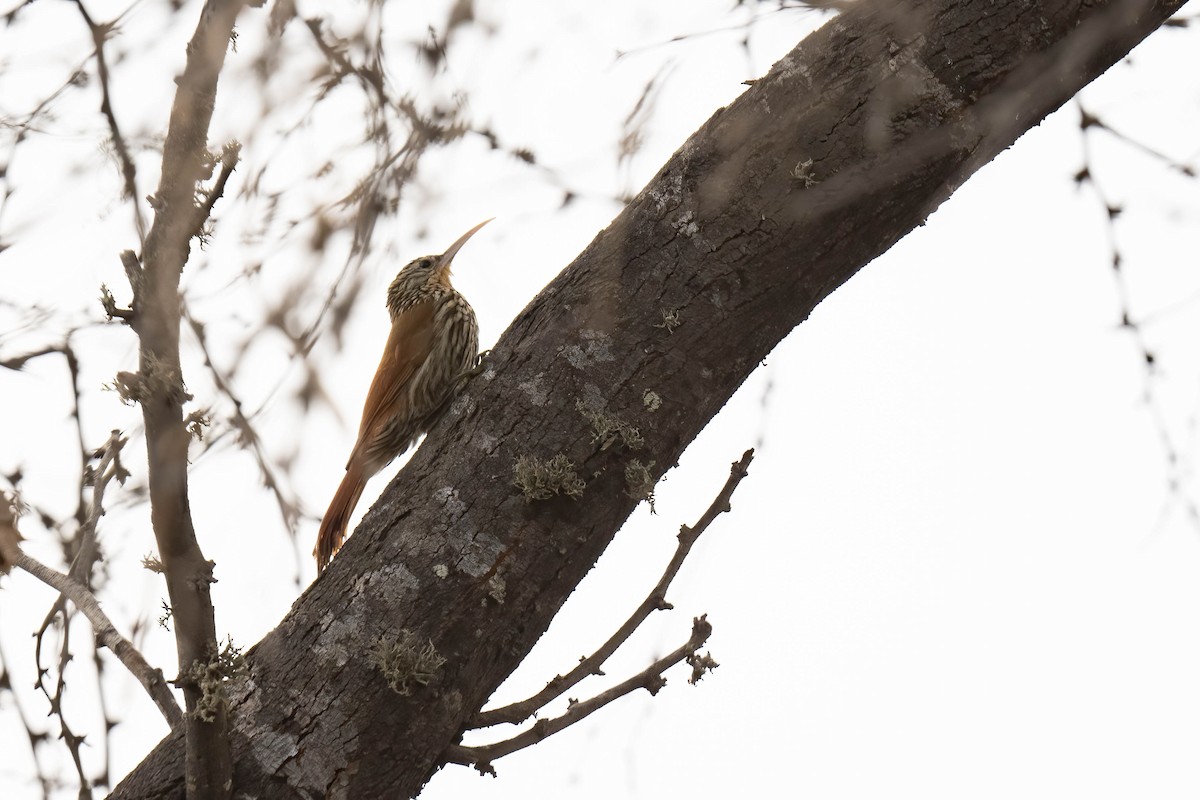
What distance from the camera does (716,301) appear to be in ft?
7.68

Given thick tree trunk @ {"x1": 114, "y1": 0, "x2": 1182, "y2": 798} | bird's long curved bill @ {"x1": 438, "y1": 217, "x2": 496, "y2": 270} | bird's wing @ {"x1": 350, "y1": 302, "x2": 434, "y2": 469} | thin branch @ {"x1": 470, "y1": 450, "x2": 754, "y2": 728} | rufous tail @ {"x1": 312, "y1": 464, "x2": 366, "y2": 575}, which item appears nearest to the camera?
thick tree trunk @ {"x1": 114, "y1": 0, "x2": 1182, "y2": 798}

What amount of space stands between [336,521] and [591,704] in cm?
137

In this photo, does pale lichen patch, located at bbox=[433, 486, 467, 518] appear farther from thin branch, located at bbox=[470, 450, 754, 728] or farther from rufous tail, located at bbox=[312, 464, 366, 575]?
rufous tail, located at bbox=[312, 464, 366, 575]

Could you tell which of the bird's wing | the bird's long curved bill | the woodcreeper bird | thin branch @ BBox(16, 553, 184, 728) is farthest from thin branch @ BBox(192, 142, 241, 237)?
the bird's long curved bill

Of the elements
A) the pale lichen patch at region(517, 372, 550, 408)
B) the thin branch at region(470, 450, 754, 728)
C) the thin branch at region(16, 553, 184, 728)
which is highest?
the pale lichen patch at region(517, 372, 550, 408)

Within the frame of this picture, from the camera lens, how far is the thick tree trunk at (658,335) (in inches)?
89.0

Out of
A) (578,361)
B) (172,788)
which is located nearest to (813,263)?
(578,361)

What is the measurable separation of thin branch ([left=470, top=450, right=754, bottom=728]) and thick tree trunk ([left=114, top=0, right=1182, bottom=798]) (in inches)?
4.1

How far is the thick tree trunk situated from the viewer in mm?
2262

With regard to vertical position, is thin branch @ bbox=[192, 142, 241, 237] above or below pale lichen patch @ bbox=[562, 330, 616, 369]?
below

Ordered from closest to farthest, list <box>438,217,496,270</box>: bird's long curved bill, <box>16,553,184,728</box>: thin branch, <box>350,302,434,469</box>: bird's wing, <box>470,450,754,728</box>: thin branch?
1. <box>16,553,184,728</box>: thin branch
2. <box>470,450,754,728</box>: thin branch
3. <box>350,302,434,469</box>: bird's wing
4. <box>438,217,496,270</box>: bird's long curved bill

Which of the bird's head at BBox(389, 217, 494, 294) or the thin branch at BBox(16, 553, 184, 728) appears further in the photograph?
the bird's head at BBox(389, 217, 494, 294)

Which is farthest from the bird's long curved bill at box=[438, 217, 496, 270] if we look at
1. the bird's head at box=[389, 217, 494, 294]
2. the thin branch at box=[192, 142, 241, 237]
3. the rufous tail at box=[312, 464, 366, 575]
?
the thin branch at box=[192, 142, 241, 237]

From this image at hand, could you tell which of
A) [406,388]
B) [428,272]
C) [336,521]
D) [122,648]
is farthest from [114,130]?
[428,272]
